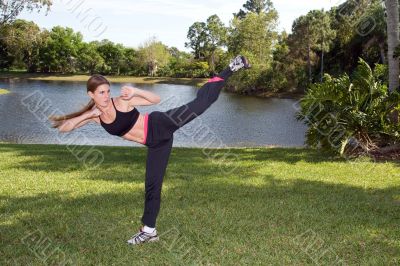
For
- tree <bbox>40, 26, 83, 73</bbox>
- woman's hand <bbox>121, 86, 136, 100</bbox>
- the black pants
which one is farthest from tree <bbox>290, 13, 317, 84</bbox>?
tree <bbox>40, 26, 83, 73</bbox>

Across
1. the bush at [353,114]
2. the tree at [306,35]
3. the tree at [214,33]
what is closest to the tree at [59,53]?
the tree at [214,33]

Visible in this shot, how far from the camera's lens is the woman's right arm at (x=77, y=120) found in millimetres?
5223

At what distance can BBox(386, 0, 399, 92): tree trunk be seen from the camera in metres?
13.0

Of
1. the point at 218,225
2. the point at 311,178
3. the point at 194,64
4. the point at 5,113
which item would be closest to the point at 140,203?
the point at 218,225

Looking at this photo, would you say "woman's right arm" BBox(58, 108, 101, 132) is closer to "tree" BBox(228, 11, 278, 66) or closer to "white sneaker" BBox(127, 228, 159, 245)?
"white sneaker" BBox(127, 228, 159, 245)

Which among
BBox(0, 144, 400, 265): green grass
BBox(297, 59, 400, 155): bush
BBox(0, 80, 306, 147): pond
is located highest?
BBox(297, 59, 400, 155): bush

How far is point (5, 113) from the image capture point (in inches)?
1244

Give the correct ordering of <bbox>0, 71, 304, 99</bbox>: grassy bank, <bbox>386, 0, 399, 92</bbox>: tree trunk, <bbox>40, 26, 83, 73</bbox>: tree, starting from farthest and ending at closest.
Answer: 1. <bbox>40, 26, 83, 73</bbox>: tree
2. <bbox>0, 71, 304, 99</bbox>: grassy bank
3. <bbox>386, 0, 399, 92</bbox>: tree trunk

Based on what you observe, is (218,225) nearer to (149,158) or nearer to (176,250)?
(176,250)

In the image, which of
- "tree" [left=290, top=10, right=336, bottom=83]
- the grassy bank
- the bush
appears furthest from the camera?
the grassy bank

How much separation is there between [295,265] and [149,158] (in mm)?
2250

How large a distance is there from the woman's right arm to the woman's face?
0.15 metres

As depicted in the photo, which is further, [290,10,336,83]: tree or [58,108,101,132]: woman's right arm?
[290,10,336,83]: tree

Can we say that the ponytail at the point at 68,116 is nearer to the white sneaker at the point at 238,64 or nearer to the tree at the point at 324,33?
the white sneaker at the point at 238,64
